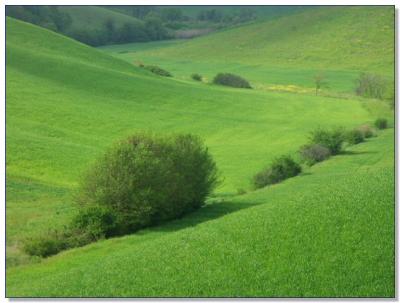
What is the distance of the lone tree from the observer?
7062 cm

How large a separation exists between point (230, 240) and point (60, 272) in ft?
13.4

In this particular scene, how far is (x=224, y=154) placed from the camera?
41.0 m

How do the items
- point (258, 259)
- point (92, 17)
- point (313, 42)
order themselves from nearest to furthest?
point (258, 259) → point (313, 42) → point (92, 17)

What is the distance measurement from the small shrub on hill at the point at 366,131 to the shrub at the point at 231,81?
67.8 feet

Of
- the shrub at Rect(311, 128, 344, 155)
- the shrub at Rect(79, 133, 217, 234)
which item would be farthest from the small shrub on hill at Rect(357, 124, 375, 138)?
the shrub at Rect(79, 133, 217, 234)

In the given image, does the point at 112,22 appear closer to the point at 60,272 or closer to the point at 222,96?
the point at 222,96

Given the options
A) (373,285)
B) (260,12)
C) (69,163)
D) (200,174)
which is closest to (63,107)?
(69,163)

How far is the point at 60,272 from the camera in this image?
55.7ft

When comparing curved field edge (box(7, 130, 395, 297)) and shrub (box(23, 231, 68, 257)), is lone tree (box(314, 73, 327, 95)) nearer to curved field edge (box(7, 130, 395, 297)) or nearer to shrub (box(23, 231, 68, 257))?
curved field edge (box(7, 130, 395, 297))

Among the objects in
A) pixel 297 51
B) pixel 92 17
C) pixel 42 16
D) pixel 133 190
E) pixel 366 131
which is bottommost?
pixel 133 190

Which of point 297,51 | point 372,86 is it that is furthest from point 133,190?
point 297,51

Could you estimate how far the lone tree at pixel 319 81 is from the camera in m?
70.6

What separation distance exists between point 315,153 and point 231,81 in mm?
28978

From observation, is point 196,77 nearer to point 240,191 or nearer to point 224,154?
point 224,154
